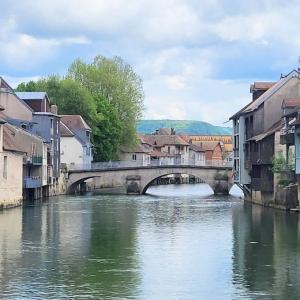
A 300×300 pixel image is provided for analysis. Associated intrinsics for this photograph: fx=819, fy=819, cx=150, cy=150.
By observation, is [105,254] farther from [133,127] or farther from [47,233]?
[133,127]

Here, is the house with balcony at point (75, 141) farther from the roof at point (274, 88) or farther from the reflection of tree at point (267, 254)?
the reflection of tree at point (267, 254)

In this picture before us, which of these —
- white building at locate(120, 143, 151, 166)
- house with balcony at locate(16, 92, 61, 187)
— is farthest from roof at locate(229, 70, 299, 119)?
white building at locate(120, 143, 151, 166)

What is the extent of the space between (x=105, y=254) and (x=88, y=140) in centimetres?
7697

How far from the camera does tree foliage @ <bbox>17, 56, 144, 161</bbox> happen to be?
117 metres

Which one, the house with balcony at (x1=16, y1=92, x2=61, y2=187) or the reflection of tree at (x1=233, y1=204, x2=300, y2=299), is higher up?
the house with balcony at (x1=16, y1=92, x2=61, y2=187)

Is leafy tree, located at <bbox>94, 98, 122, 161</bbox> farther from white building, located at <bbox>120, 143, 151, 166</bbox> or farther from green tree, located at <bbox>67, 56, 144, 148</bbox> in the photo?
white building, located at <bbox>120, 143, 151, 166</bbox>

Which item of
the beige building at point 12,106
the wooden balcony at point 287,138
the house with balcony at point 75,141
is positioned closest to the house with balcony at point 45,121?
the beige building at point 12,106

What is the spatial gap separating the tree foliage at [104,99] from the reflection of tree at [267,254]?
54.9 metres

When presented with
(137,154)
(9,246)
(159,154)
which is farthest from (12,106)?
(159,154)

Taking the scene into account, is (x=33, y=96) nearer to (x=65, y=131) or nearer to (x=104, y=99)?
(x=65, y=131)

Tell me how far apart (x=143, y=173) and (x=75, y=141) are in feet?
38.2

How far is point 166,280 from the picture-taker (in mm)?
33062

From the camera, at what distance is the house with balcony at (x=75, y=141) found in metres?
113

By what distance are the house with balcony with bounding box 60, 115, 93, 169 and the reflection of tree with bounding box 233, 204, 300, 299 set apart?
4996cm
